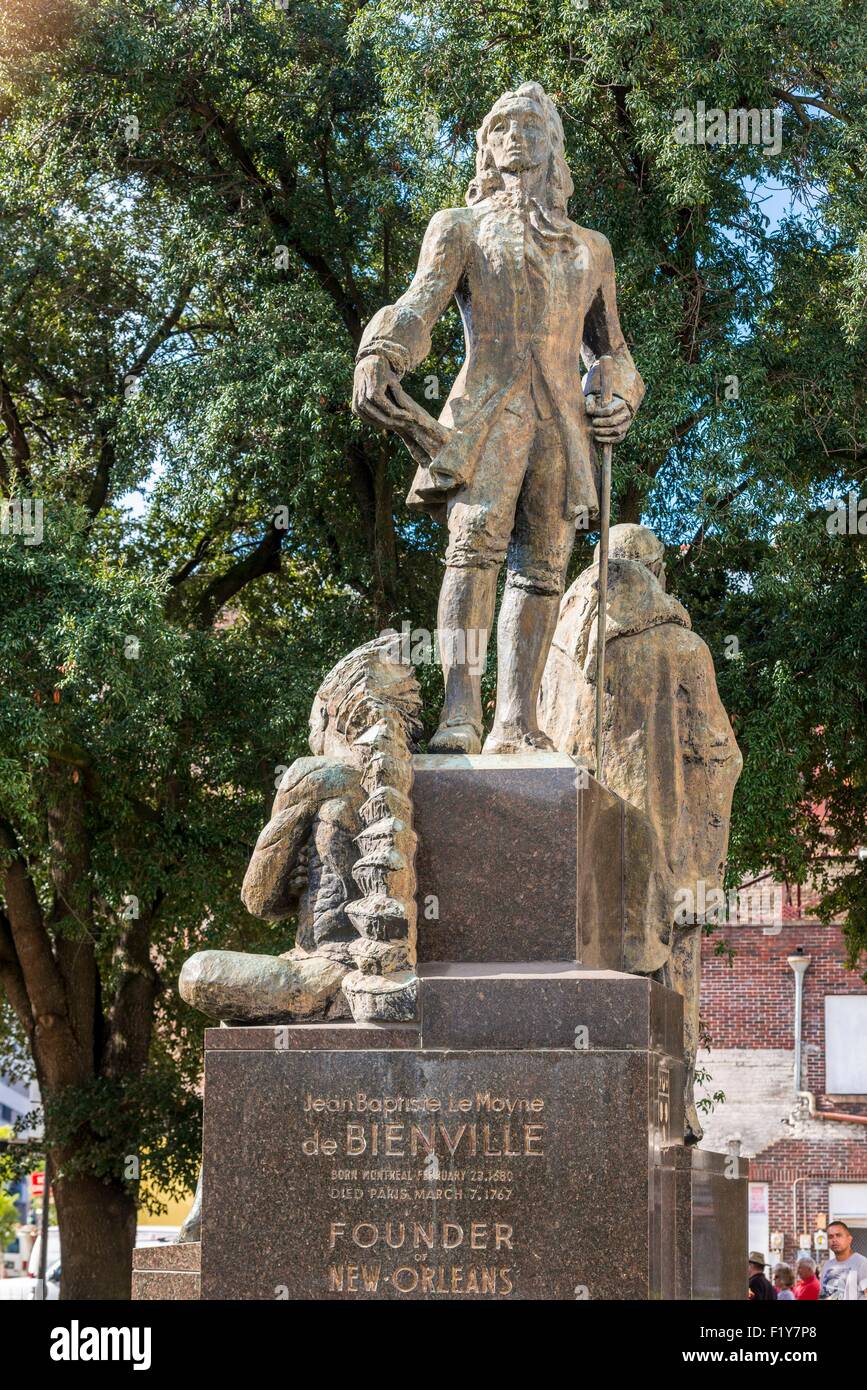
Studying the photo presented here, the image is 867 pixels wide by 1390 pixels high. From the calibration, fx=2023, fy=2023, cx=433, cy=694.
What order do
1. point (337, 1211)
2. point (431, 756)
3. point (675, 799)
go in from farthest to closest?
point (675, 799) < point (431, 756) < point (337, 1211)

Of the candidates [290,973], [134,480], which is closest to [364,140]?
[134,480]

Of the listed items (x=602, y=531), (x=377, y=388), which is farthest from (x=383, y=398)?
(x=602, y=531)

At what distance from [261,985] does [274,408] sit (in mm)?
10922

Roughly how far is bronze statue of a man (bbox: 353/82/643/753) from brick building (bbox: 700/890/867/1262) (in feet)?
82.1

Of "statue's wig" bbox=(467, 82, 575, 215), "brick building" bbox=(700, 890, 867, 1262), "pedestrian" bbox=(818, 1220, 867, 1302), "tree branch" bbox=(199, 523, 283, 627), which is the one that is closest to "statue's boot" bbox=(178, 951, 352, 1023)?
"statue's wig" bbox=(467, 82, 575, 215)

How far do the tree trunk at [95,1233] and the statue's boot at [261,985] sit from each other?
12192 mm

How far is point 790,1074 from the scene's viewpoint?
3366 cm

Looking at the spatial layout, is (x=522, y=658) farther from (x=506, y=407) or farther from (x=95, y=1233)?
(x=95, y=1233)

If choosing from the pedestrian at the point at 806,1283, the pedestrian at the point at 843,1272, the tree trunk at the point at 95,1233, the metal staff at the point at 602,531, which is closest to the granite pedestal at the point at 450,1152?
the metal staff at the point at 602,531

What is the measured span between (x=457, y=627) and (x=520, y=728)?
1.45 ft

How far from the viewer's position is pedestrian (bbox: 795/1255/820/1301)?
46.0 feet

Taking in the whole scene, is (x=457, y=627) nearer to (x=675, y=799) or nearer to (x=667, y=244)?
(x=675, y=799)

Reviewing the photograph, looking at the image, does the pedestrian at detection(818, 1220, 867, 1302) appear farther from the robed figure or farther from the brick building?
the brick building

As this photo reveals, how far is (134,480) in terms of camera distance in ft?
60.1
